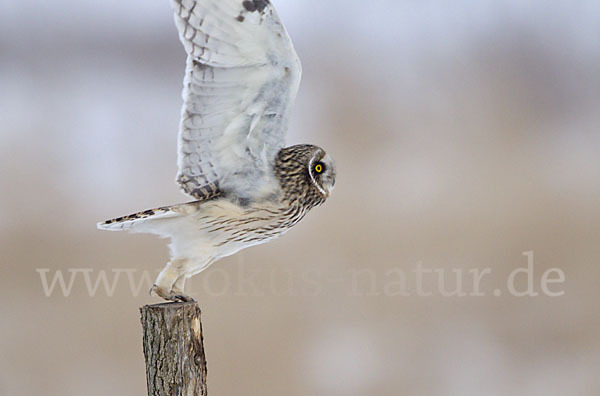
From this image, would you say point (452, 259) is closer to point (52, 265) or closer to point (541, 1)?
point (541, 1)

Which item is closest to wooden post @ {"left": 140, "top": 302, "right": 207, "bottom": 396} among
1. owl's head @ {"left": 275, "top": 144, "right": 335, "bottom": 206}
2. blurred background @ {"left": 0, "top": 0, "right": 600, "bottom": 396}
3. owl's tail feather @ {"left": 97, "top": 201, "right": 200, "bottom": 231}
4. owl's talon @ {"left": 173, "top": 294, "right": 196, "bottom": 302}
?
owl's talon @ {"left": 173, "top": 294, "right": 196, "bottom": 302}

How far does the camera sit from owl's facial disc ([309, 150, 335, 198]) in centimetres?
89

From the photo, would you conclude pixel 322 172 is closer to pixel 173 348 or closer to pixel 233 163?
pixel 233 163

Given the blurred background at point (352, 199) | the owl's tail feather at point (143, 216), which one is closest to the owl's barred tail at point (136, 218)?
the owl's tail feather at point (143, 216)

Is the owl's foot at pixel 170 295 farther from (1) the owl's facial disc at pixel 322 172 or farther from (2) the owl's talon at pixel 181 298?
(1) the owl's facial disc at pixel 322 172

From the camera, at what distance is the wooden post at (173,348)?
888 mm

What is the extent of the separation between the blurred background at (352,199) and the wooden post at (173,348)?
723 mm

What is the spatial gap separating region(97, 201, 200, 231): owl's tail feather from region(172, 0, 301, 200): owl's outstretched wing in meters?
0.04

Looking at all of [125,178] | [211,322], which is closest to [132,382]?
[211,322]

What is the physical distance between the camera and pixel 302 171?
89 cm

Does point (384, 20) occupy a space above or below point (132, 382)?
above

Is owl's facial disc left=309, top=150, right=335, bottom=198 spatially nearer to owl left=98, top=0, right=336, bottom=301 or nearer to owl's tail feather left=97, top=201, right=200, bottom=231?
owl left=98, top=0, right=336, bottom=301

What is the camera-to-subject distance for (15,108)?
1.61m

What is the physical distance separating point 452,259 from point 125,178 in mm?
929
